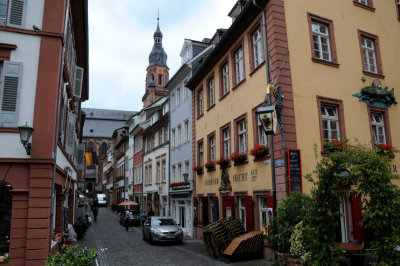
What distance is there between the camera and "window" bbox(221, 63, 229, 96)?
1730cm

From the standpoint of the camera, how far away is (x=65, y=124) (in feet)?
44.7

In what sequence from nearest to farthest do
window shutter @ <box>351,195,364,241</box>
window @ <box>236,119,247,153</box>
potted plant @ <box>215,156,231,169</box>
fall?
window shutter @ <box>351,195,364,241</box>, window @ <box>236,119,247,153</box>, potted plant @ <box>215,156,231,169</box>

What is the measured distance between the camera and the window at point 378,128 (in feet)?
44.7

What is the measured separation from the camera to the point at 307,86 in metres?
12.5

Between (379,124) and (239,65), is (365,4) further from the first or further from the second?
(239,65)

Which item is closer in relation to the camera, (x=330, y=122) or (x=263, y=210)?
(x=330, y=122)

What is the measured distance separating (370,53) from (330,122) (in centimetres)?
419

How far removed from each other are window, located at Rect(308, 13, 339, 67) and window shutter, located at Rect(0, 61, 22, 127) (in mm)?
10083

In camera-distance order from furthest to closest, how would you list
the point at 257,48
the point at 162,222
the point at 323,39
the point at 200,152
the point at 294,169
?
the point at 200,152, the point at 162,222, the point at 257,48, the point at 323,39, the point at 294,169

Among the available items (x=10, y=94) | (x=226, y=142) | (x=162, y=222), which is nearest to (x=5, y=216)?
(x=10, y=94)

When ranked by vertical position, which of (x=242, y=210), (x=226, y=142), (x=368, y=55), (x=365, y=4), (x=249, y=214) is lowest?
(x=249, y=214)

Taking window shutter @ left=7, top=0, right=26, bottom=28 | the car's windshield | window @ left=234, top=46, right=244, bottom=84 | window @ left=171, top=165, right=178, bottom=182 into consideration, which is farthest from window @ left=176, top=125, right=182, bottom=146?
window shutter @ left=7, top=0, right=26, bottom=28

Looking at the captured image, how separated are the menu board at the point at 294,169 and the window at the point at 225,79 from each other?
21.5 feet

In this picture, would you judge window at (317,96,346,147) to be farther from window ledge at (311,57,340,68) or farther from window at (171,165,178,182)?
window at (171,165,178,182)
